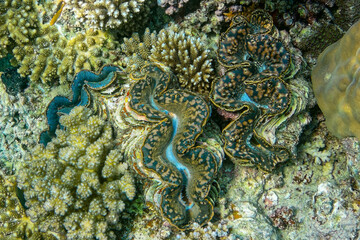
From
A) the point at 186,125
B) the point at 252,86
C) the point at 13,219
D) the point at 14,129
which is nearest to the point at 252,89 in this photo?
the point at 252,86

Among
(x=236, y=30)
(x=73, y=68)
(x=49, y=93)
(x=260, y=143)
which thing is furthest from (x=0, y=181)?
(x=236, y=30)

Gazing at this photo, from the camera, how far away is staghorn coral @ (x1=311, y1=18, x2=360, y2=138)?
8.00 ft

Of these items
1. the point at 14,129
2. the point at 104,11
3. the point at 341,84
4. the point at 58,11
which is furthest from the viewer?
the point at 14,129

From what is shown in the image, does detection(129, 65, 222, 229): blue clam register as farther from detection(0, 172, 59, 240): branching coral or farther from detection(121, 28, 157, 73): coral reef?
detection(0, 172, 59, 240): branching coral

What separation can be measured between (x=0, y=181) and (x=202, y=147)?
7.87ft

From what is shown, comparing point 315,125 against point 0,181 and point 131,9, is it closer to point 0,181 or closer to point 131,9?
point 131,9

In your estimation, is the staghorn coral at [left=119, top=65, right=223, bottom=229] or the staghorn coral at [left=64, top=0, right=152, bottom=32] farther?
the staghorn coral at [left=64, top=0, right=152, bottom=32]

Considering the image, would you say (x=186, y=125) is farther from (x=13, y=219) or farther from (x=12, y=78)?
(x=12, y=78)

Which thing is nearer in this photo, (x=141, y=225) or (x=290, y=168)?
(x=141, y=225)

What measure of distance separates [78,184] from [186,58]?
1886mm

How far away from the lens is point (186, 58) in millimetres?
3051

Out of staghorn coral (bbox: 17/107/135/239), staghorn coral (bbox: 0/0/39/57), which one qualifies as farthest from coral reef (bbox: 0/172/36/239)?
staghorn coral (bbox: 0/0/39/57)

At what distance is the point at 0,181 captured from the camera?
294 centimetres

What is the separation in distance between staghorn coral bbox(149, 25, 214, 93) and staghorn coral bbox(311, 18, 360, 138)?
128 cm
